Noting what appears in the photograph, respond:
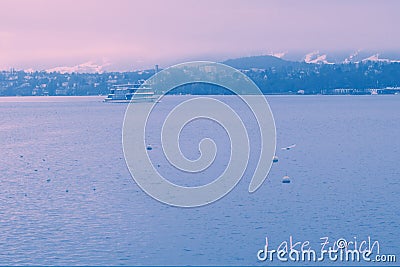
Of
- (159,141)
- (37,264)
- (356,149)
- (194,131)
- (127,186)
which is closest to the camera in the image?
(37,264)

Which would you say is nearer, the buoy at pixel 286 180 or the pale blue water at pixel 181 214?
the pale blue water at pixel 181 214

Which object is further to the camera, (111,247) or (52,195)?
(52,195)

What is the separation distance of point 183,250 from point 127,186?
1396 centimetres

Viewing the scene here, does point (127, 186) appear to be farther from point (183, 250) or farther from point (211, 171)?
point (183, 250)

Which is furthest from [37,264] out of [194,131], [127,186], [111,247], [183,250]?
[194,131]

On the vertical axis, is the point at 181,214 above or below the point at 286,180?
above

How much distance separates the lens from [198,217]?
2783cm

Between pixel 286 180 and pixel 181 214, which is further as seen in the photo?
pixel 286 180

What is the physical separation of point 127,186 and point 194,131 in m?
44.6

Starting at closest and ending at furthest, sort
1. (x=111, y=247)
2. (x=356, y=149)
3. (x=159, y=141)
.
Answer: (x=111, y=247) < (x=356, y=149) < (x=159, y=141)

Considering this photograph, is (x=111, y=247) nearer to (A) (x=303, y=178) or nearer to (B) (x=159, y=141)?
(A) (x=303, y=178)

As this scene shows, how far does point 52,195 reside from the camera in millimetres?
33719

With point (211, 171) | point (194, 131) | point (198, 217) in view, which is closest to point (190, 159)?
point (211, 171)

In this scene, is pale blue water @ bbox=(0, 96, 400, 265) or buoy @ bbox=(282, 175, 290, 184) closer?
Result: pale blue water @ bbox=(0, 96, 400, 265)
